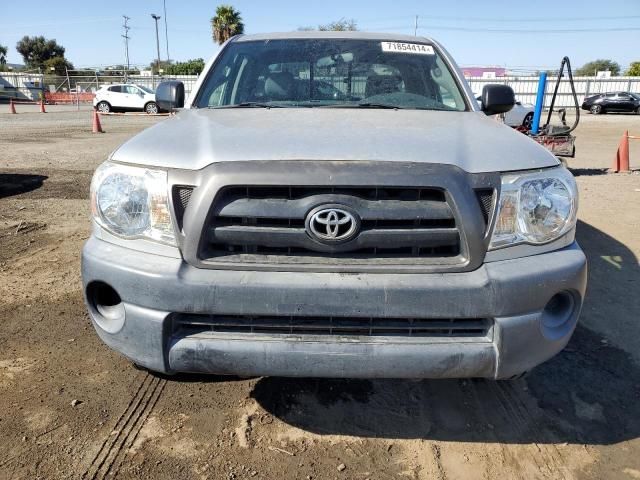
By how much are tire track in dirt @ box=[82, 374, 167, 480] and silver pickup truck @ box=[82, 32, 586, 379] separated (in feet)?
1.73

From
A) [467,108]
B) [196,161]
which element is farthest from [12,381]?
[467,108]

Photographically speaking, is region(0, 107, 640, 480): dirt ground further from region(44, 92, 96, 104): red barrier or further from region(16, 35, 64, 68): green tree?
region(16, 35, 64, 68): green tree

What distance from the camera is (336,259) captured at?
2.00 metres

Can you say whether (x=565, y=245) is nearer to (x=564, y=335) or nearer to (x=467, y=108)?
(x=564, y=335)

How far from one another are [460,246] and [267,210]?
2.50ft

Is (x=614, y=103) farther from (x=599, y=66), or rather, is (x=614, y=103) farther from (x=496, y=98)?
(x=599, y=66)

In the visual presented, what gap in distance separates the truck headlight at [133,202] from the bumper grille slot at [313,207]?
24 centimetres

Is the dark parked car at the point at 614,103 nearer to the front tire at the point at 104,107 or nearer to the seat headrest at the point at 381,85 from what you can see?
the front tire at the point at 104,107

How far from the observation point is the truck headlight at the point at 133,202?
2.07 m

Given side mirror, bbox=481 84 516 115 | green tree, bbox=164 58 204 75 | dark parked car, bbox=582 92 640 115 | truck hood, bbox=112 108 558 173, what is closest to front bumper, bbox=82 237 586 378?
truck hood, bbox=112 108 558 173

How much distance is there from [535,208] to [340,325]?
940mm

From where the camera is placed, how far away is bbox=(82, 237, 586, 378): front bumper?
192 centimetres

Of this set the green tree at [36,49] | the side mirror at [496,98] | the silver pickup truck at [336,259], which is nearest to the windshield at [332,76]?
the side mirror at [496,98]

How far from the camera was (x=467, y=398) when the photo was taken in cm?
274
